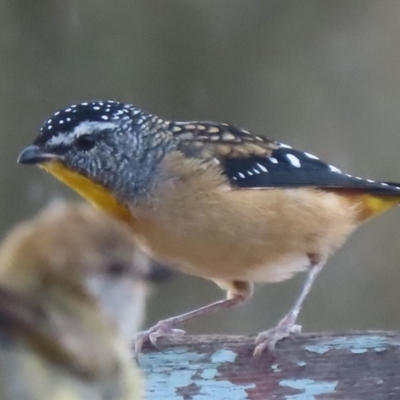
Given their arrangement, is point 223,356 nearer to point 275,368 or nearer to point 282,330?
point 275,368

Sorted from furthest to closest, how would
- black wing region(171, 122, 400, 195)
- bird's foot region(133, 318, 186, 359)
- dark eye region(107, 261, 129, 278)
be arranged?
black wing region(171, 122, 400, 195)
bird's foot region(133, 318, 186, 359)
dark eye region(107, 261, 129, 278)

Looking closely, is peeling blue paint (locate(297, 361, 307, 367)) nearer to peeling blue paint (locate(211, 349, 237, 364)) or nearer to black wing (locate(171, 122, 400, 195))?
peeling blue paint (locate(211, 349, 237, 364))

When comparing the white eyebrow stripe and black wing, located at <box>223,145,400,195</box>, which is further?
black wing, located at <box>223,145,400,195</box>

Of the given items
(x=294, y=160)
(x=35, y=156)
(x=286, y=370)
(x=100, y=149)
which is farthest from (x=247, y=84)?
(x=286, y=370)

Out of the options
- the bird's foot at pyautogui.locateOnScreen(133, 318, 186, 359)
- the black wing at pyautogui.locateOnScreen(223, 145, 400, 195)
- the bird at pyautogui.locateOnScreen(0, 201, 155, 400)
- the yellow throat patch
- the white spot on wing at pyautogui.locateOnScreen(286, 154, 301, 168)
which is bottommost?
the bird at pyautogui.locateOnScreen(0, 201, 155, 400)

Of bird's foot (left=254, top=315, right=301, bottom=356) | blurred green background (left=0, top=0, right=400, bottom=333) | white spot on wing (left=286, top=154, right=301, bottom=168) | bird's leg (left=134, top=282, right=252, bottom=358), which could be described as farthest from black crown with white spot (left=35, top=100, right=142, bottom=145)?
blurred green background (left=0, top=0, right=400, bottom=333)

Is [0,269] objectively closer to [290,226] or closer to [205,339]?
[205,339]
